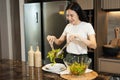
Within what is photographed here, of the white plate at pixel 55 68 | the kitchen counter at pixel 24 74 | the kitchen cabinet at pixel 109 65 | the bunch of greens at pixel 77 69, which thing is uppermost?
the bunch of greens at pixel 77 69

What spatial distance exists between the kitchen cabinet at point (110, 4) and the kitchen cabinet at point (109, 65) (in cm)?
86

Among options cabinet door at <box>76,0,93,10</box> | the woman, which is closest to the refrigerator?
cabinet door at <box>76,0,93,10</box>

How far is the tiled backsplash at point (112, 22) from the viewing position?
359 centimetres

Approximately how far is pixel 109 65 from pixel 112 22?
908 mm

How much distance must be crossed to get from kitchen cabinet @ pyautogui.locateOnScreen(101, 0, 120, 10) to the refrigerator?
25.3 inches

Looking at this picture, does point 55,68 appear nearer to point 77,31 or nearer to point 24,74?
point 24,74

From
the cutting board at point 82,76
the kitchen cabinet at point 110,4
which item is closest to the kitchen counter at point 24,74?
the cutting board at point 82,76

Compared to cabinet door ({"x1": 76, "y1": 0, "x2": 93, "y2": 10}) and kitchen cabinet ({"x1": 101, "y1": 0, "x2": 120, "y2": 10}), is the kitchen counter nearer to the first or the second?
→ cabinet door ({"x1": 76, "y1": 0, "x2": 93, "y2": 10})

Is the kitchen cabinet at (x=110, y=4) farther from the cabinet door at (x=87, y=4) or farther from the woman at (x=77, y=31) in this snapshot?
the woman at (x=77, y=31)

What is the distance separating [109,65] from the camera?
10.5 feet

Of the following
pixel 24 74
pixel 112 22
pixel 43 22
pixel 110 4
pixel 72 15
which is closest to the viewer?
pixel 24 74

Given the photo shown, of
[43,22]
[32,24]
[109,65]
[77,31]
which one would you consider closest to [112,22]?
[109,65]

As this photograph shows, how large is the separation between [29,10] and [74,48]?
1.89 meters

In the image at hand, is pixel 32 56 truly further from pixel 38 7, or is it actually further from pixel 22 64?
pixel 38 7
